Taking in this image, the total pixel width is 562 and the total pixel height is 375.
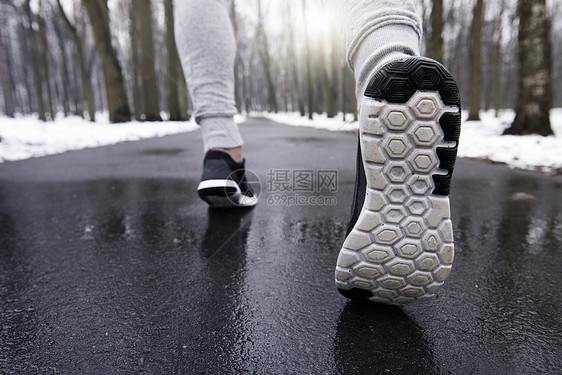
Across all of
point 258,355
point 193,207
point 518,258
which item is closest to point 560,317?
point 518,258

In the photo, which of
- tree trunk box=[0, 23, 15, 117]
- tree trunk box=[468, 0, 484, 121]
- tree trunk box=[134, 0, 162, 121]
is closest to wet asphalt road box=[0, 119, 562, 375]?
tree trunk box=[468, 0, 484, 121]

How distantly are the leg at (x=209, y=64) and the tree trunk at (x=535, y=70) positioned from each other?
16.9ft

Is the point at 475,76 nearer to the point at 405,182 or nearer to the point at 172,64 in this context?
the point at 172,64

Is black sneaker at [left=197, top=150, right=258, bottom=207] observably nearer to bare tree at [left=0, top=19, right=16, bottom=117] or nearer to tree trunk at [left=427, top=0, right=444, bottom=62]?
tree trunk at [left=427, top=0, right=444, bottom=62]

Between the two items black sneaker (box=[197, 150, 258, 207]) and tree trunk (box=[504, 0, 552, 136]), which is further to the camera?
tree trunk (box=[504, 0, 552, 136])

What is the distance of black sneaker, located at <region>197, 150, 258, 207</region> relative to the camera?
62.4 inches

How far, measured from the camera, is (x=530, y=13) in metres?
5.16

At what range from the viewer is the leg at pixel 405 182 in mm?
769

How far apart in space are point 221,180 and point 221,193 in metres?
0.07

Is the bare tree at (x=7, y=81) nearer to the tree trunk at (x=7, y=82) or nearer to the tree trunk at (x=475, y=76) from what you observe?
the tree trunk at (x=7, y=82)

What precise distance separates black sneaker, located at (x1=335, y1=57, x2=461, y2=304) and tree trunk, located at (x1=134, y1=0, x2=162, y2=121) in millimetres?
10614

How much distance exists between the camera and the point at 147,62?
1050 centimetres

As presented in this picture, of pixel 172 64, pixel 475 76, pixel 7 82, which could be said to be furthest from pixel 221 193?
pixel 7 82

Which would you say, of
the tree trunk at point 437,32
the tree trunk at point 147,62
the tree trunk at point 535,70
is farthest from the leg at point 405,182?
the tree trunk at point 147,62
